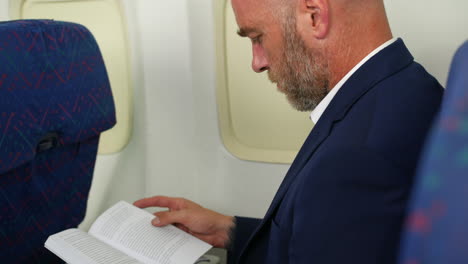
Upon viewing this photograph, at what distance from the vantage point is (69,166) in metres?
1.33

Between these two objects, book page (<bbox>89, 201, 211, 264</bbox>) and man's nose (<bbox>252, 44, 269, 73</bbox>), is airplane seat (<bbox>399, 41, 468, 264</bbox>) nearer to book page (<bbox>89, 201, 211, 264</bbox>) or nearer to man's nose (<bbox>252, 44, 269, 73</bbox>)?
man's nose (<bbox>252, 44, 269, 73</bbox>)

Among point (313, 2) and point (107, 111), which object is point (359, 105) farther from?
point (107, 111)

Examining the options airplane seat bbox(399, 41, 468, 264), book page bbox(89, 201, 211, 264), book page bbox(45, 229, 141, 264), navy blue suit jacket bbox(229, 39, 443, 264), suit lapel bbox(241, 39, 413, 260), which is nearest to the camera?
airplane seat bbox(399, 41, 468, 264)

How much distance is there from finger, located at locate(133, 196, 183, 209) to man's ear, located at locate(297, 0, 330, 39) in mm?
789

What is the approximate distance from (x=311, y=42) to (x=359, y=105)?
0.19 meters

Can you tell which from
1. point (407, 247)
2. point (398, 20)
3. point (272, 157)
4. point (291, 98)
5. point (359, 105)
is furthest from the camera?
point (272, 157)

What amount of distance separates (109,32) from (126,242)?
0.93 m

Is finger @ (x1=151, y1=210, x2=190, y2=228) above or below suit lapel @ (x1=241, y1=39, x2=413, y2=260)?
below

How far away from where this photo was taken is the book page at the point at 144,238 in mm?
1249

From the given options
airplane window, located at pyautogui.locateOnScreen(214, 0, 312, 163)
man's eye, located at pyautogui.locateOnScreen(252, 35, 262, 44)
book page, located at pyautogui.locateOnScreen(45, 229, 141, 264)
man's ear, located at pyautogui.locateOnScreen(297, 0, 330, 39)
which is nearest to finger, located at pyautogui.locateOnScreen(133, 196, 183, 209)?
book page, located at pyautogui.locateOnScreen(45, 229, 141, 264)

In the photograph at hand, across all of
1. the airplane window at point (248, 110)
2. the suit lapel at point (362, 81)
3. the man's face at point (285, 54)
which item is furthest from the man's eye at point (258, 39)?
the airplane window at point (248, 110)

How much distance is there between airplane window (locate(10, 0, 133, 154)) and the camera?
186 centimetres

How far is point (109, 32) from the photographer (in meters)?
1.87

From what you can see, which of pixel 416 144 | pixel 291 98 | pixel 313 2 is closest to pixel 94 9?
pixel 291 98
